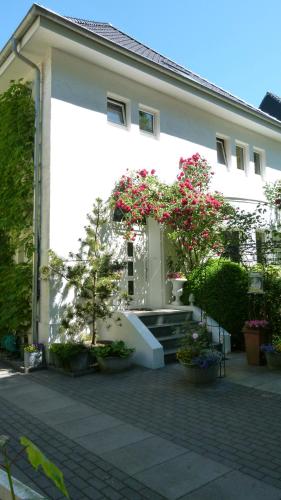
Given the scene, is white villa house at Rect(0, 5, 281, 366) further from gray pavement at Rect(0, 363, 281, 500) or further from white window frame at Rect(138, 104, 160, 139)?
gray pavement at Rect(0, 363, 281, 500)

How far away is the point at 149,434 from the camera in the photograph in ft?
14.6

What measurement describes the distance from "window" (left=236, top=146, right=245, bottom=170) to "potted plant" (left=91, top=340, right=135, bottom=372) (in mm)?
8386

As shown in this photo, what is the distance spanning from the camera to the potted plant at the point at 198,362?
634cm

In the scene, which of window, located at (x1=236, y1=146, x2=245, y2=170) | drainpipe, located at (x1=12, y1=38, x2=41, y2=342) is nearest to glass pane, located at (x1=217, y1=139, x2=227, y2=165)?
window, located at (x1=236, y1=146, x2=245, y2=170)

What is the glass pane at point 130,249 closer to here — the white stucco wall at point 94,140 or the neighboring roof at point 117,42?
the white stucco wall at point 94,140

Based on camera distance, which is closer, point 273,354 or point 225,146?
point 273,354

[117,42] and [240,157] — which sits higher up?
[117,42]

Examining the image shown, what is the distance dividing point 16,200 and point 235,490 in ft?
24.3

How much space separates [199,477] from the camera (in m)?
3.45

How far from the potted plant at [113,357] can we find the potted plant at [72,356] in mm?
230

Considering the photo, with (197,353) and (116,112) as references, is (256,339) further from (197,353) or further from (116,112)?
(116,112)

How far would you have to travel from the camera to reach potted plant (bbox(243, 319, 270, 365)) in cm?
757

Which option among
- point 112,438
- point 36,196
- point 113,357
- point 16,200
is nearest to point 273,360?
point 113,357

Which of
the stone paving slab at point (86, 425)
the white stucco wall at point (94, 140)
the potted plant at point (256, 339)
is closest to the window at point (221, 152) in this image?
the white stucco wall at point (94, 140)
